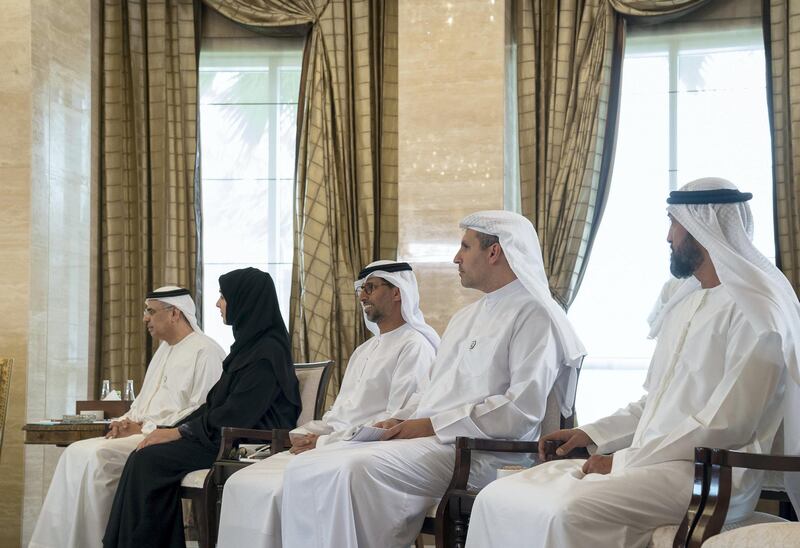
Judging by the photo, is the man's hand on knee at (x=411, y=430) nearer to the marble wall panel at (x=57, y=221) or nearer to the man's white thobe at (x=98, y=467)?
the man's white thobe at (x=98, y=467)

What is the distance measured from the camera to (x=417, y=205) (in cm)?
642

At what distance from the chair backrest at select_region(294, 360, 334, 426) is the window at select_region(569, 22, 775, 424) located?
7.60 feet

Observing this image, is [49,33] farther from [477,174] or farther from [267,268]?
[477,174]

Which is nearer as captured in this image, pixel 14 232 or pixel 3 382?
pixel 3 382

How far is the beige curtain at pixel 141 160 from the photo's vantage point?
7.41m

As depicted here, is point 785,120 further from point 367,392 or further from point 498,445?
point 498,445

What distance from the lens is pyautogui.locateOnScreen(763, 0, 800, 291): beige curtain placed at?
6.52 m

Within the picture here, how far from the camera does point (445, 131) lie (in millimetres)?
6426

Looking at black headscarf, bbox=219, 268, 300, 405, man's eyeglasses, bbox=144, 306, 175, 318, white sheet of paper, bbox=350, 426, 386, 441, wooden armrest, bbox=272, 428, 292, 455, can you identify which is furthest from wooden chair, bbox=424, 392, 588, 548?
man's eyeglasses, bbox=144, 306, 175, 318

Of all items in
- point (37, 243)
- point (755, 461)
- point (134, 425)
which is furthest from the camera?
point (37, 243)

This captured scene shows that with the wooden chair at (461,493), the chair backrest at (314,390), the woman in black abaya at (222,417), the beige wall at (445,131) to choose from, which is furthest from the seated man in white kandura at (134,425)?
the wooden chair at (461,493)

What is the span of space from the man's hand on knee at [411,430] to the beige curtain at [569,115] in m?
2.68

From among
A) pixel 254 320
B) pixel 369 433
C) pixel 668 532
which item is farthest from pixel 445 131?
pixel 668 532

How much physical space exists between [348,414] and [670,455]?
6.57 feet
